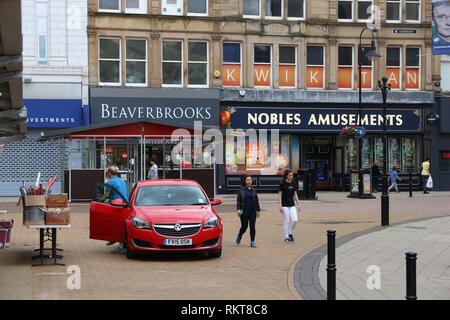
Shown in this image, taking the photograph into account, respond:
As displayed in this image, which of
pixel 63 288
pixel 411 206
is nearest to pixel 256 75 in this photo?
pixel 411 206

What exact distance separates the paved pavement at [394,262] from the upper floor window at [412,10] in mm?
21732

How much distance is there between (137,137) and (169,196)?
1404 cm

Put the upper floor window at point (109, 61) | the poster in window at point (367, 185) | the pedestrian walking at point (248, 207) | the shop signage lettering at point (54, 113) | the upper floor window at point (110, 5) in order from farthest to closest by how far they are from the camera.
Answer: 1. the upper floor window at point (110, 5)
2. the upper floor window at point (109, 61)
3. the shop signage lettering at point (54, 113)
4. the poster in window at point (367, 185)
5. the pedestrian walking at point (248, 207)

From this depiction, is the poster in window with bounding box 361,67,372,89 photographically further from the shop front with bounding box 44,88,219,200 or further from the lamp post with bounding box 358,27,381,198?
the shop front with bounding box 44,88,219,200

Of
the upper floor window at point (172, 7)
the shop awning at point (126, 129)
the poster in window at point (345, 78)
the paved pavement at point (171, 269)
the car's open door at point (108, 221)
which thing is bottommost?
the paved pavement at point (171, 269)

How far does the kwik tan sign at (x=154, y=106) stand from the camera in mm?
34438

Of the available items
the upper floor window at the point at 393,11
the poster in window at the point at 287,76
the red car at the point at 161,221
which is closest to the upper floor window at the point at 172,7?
the poster in window at the point at 287,76

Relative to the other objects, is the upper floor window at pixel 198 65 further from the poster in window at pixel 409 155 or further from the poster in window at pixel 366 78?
the poster in window at pixel 409 155

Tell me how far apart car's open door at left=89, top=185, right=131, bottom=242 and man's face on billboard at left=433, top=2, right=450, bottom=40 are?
22.9 ft

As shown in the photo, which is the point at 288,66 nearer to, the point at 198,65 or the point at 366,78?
the point at 366,78

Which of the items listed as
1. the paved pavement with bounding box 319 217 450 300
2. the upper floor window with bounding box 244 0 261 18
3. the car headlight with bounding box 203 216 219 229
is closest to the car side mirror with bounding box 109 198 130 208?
the car headlight with bounding box 203 216 219 229

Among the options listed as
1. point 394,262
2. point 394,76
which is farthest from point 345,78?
point 394,262

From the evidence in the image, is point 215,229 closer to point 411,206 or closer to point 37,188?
point 37,188

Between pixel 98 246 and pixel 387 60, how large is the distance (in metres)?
26.6
